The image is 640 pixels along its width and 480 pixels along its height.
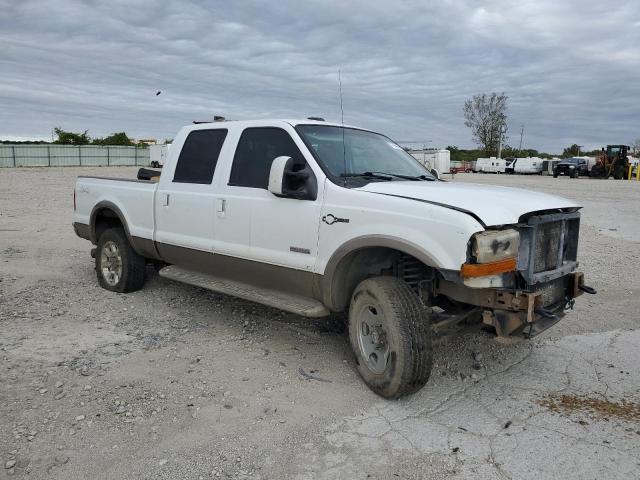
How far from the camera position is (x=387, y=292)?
12.7ft

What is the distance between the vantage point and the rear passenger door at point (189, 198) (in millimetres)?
5328

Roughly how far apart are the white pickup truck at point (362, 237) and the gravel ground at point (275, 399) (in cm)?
47

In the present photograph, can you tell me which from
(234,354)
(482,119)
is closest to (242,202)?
(234,354)

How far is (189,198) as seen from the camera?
547 centimetres

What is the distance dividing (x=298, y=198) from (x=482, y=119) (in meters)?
78.5

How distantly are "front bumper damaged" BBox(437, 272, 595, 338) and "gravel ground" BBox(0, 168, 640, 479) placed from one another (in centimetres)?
56

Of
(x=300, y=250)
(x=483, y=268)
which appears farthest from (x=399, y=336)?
(x=300, y=250)

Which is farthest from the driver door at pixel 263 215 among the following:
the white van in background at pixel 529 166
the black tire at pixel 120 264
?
the white van in background at pixel 529 166

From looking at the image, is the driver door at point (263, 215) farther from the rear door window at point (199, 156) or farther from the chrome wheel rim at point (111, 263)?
the chrome wheel rim at point (111, 263)

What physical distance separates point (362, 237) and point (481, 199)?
87 cm

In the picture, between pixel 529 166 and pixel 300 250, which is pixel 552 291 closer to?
pixel 300 250

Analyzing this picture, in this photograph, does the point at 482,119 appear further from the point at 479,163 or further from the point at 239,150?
the point at 239,150

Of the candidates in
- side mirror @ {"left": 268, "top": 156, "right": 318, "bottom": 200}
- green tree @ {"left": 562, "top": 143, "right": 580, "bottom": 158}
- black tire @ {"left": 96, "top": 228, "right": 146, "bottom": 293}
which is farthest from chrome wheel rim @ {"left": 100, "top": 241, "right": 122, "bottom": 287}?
green tree @ {"left": 562, "top": 143, "right": 580, "bottom": 158}

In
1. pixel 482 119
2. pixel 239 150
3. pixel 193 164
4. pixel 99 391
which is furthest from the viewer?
pixel 482 119
